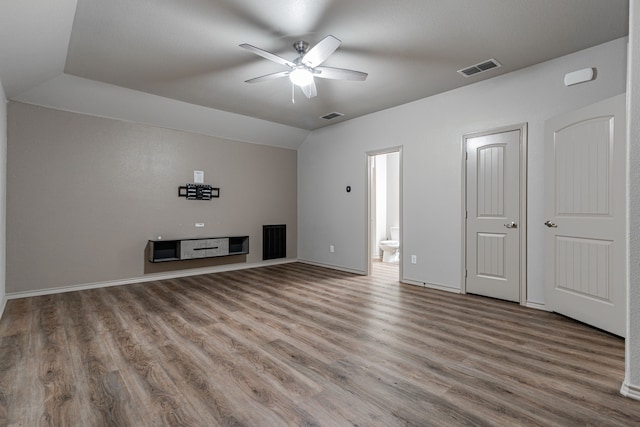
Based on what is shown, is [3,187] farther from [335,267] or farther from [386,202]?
[386,202]

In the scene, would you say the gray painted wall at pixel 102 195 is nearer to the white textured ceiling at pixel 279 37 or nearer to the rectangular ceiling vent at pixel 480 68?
the white textured ceiling at pixel 279 37

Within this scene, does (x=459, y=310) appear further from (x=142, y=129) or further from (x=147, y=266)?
(x=142, y=129)

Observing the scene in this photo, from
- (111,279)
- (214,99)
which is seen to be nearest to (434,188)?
(214,99)

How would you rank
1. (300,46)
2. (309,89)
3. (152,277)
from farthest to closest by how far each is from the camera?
1. (152,277)
2. (309,89)
3. (300,46)

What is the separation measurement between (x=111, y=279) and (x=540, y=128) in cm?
604

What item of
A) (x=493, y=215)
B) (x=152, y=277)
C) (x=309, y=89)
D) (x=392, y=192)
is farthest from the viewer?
(x=392, y=192)

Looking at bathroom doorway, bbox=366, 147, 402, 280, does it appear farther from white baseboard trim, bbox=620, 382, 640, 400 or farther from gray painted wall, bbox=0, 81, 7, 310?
gray painted wall, bbox=0, 81, 7, 310

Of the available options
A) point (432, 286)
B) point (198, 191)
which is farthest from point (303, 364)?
point (198, 191)

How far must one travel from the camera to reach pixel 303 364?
231 centimetres

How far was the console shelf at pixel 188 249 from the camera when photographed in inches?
198

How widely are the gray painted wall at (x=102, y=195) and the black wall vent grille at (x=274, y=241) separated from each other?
0.44 metres

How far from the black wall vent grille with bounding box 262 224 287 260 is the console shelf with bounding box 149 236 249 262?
89cm

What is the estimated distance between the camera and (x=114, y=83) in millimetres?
4043

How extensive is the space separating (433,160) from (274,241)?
11.6ft
